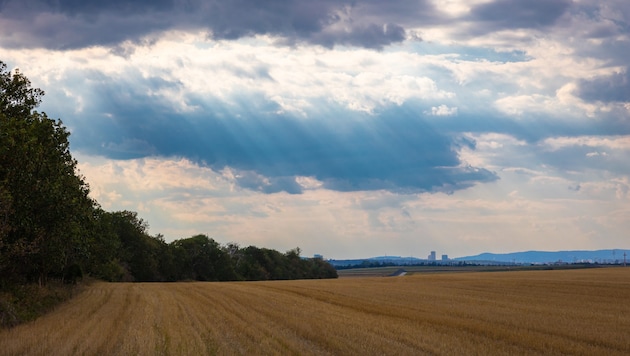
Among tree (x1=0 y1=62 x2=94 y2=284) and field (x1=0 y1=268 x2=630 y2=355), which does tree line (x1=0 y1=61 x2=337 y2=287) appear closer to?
tree (x1=0 y1=62 x2=94 y2=284)

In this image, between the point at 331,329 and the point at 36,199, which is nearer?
the point at 331,329

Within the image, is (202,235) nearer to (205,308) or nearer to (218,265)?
(218,265)

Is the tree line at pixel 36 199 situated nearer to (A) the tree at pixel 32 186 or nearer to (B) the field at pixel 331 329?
(A) the tree at pixel 32 186

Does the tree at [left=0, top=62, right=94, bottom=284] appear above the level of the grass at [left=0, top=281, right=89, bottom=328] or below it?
above

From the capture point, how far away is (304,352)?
18.3m

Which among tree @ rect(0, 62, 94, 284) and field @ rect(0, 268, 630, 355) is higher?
tree @ rect(0, 62, 94, 284)

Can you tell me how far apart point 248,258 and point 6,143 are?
153118 millimetres

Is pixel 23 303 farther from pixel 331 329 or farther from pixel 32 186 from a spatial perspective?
pixel 331 329

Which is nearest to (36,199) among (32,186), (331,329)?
(32,186)

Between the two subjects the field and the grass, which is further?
the grass

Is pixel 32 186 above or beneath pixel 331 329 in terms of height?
above

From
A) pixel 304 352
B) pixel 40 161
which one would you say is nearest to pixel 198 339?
pixel 304 352

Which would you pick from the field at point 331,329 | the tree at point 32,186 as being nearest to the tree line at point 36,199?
the tree at point 32,186

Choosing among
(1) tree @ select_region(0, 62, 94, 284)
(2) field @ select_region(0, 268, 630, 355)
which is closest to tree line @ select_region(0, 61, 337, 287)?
(1) tree @ select_region(0, 62, 94, 284)
